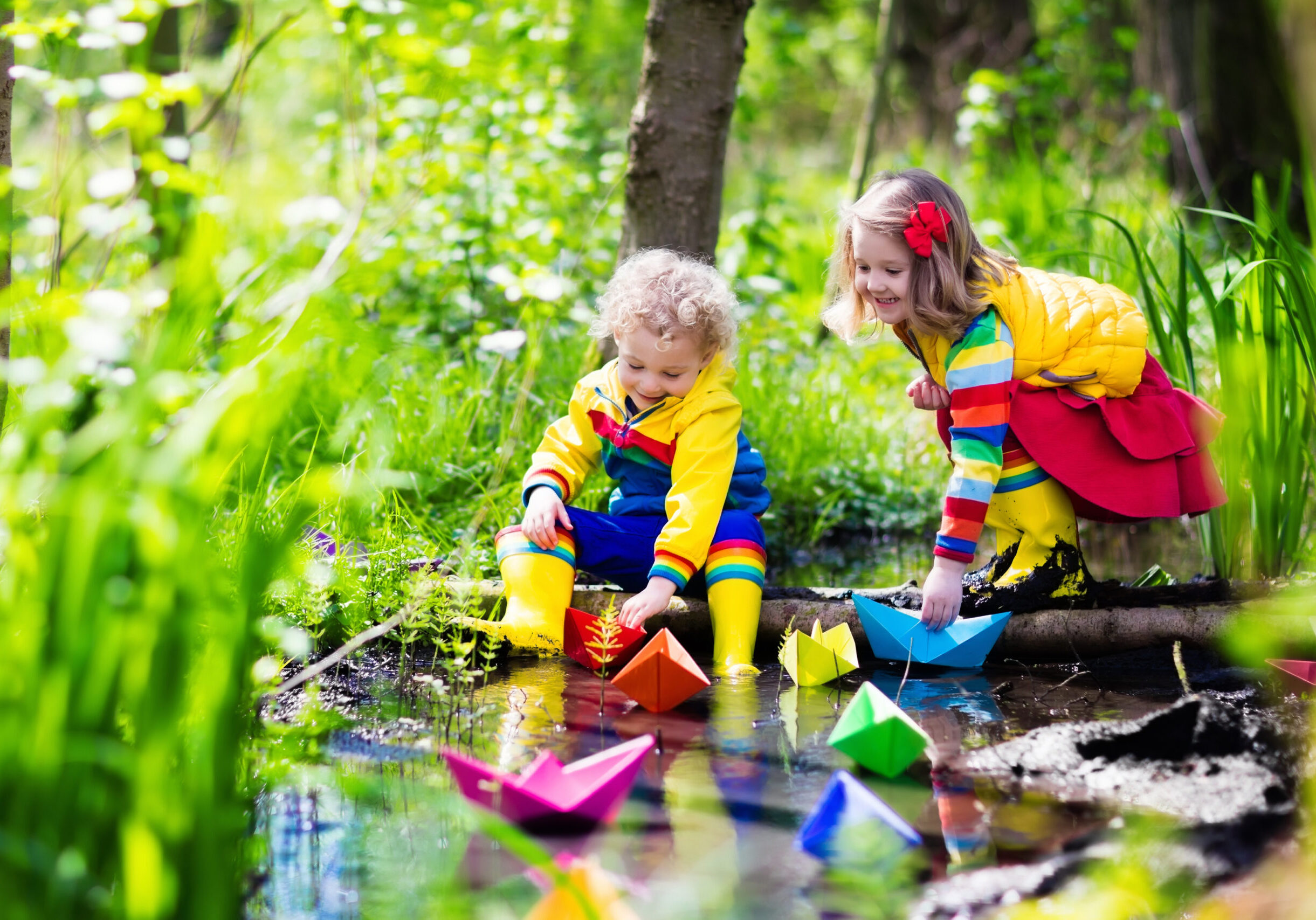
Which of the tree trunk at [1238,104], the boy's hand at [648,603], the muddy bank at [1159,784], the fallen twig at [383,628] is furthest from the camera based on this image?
the tree trunk at [1238,104]

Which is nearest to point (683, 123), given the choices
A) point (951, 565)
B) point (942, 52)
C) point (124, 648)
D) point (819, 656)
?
point (951, 565)

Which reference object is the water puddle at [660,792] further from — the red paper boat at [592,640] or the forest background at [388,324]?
the forest background at [388,324]

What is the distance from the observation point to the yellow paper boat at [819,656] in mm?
2416

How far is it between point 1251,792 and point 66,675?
1657 millimetres

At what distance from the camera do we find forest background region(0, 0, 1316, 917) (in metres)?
1.18

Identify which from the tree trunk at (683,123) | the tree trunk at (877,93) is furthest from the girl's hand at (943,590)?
the tree trunk at (877,93)

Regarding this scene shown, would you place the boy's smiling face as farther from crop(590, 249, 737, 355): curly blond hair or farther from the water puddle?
the water puddle

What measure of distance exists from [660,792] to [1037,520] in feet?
4.59

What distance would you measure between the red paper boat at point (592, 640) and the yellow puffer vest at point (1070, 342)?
3.41 ft

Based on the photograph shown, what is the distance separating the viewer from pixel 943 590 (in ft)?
8.19

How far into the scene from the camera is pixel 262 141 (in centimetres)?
1067

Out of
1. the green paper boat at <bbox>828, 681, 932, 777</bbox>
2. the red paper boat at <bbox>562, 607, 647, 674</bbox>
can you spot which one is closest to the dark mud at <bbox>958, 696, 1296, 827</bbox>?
the green paper boat at <bbox>828, 681, 932, 777</bbox>

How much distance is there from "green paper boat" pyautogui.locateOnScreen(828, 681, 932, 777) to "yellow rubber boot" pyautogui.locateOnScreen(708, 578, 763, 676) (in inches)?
26.6

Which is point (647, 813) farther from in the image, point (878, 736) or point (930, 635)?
point (930, 635)
